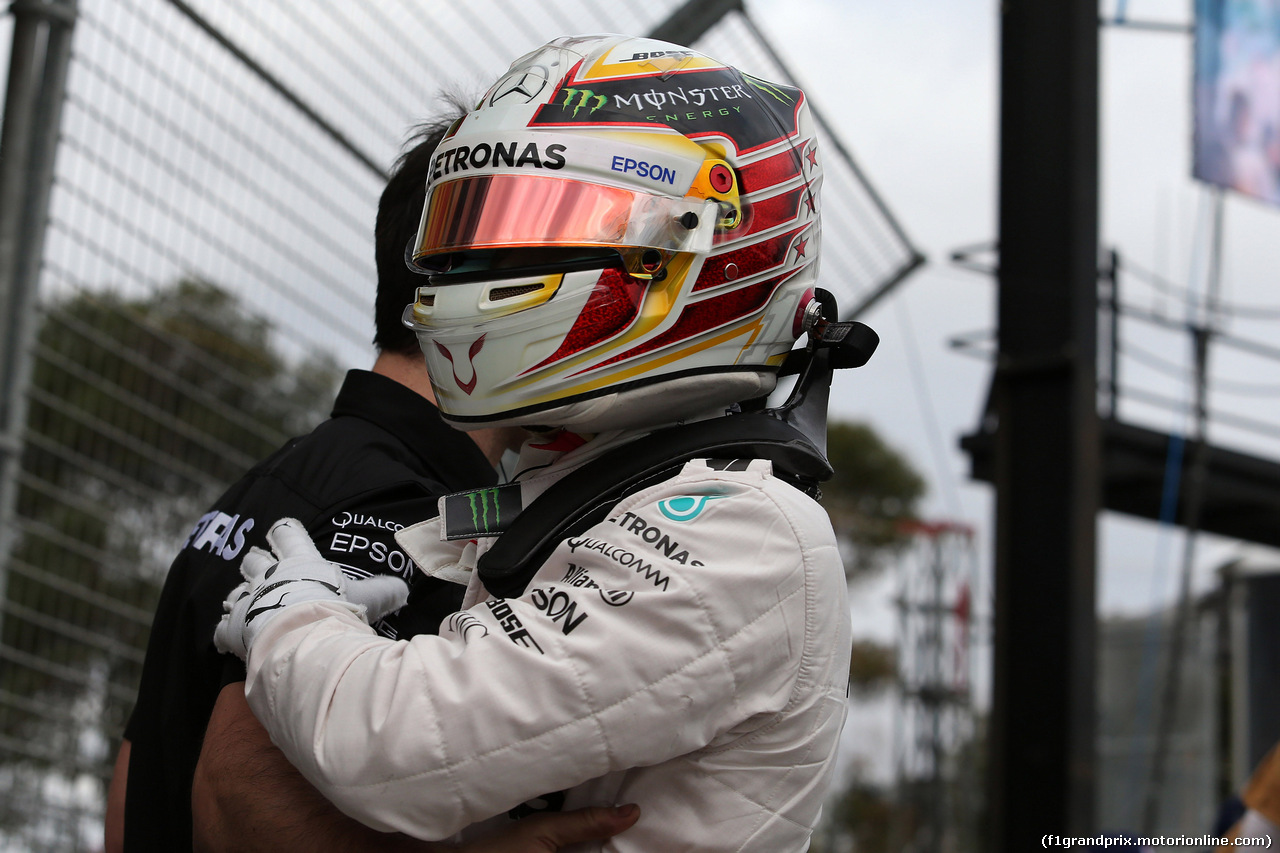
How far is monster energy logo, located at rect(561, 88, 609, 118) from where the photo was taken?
1.50m

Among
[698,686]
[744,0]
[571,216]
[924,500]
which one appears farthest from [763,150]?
[924,500]

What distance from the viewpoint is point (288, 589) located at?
51.9 inches

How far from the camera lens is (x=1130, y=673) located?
1439 cm

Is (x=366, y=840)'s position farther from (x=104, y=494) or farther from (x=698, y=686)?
(x=104, y=494)

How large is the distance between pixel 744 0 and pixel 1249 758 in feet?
26.7

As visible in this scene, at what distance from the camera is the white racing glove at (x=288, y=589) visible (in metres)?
1.31

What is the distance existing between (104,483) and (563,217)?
2.18 metres

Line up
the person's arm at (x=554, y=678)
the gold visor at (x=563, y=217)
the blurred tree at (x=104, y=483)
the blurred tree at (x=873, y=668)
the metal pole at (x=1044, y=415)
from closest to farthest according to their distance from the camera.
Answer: the person's arm at (x=554, y=678), the gold visor at (x=563, y=217), the blurred tree at (x=104, y=483), the metal pole at (x=1044, y=415), the blurred tree at (x=873, y=668)

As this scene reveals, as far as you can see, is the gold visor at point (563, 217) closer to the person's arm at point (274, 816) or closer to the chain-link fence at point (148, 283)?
the person's arm at point (274, 816)

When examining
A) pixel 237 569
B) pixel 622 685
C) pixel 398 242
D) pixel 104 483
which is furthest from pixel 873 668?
pixel 622 685

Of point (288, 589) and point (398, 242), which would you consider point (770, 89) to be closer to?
point (398, 242)

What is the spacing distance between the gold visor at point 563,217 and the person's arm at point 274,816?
644 mm

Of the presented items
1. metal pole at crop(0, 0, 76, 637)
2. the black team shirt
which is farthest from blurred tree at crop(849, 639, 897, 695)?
the black team shirt

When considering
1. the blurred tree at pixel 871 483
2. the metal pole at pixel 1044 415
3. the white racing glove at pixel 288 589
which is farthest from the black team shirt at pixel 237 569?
the blurred tree at pixel 871 483
